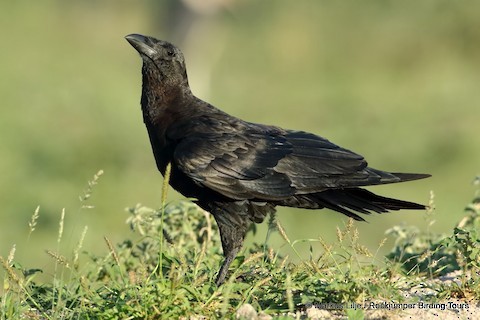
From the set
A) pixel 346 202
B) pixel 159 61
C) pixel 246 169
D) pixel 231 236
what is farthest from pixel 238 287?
pixel 159 61

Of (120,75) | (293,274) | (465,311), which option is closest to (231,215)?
(293,274)

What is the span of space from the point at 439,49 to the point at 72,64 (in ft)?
26.0

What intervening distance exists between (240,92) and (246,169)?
13.6 m

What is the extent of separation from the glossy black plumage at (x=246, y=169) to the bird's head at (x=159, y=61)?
0.15 metres

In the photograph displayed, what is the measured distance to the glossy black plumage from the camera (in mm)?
5469

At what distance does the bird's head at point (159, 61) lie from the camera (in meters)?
5.97

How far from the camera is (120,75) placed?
1797cm

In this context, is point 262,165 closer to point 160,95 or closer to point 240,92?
point 160,95

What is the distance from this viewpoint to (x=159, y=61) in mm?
6004

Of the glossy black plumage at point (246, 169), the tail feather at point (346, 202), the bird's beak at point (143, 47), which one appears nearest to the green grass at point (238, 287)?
the glossy black plumage at point (246, 169)

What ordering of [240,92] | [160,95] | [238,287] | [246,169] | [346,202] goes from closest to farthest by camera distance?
[238,287] → [246,169] → [346,202] → [160,95] → [240,92]

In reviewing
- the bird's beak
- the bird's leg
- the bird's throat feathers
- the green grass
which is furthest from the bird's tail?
the bird's beak

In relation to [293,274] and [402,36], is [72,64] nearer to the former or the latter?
[402,36]

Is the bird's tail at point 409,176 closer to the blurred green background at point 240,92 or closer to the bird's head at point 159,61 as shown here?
the bird's head at point 159,61
